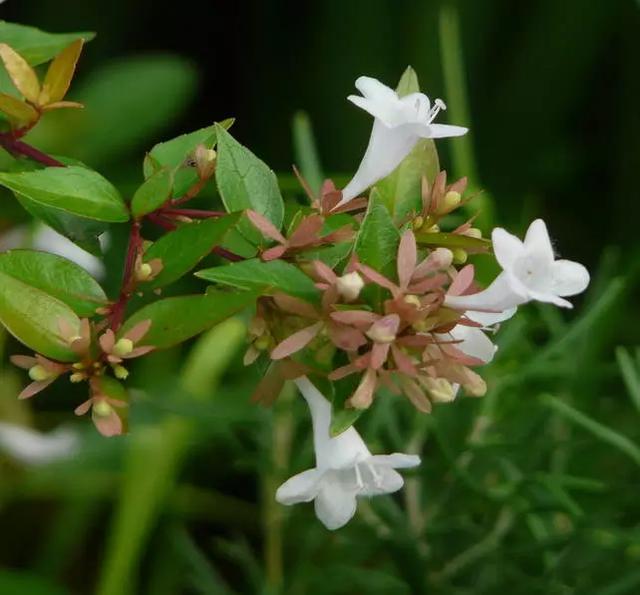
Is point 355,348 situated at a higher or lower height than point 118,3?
higher

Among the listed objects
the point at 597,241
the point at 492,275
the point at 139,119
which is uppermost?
the point at 492,275

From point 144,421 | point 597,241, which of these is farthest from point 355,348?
point 597,241

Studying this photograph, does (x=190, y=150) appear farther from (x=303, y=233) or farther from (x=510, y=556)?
(x=510, y=556)

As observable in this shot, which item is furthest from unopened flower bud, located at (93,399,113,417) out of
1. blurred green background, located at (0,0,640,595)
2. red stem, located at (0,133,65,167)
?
blurred green background, located at (0,0,640,595)

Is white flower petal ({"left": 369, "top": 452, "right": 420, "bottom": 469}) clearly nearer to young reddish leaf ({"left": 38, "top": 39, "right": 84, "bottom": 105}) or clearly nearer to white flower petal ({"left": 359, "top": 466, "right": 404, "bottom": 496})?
white flower petal ({"left": 359, "top": 466, "right": 404, "bottom": 496})

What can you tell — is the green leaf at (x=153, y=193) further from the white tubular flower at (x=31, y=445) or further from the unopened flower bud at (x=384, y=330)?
the white tubular flower at (x=31, y=445)

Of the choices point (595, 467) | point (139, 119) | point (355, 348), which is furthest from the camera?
point (139, 119)
